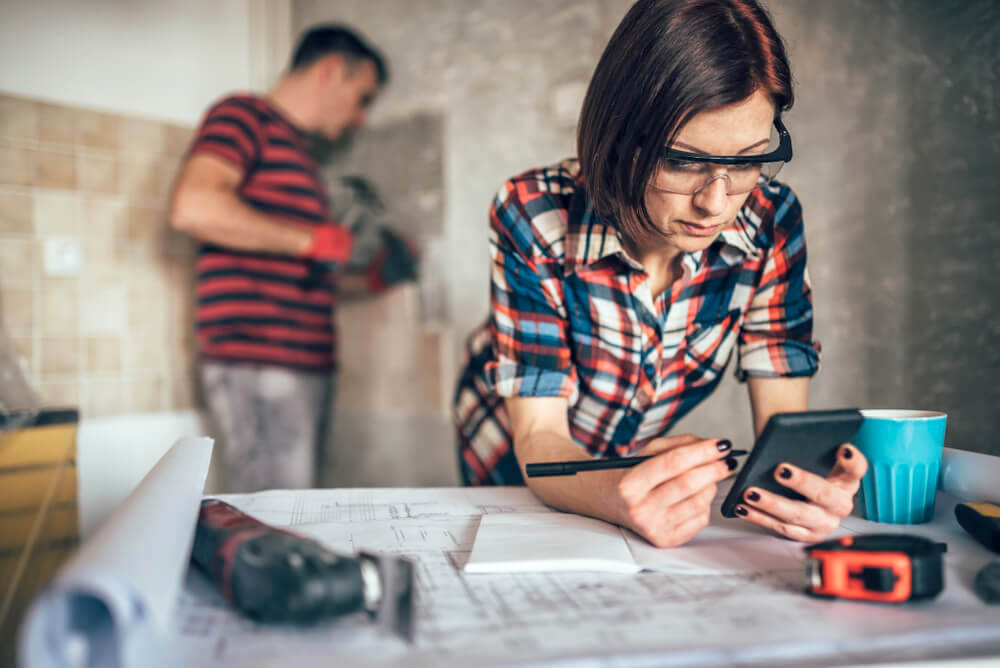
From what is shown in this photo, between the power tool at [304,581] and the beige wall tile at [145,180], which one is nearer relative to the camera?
the power tool at [304,581]

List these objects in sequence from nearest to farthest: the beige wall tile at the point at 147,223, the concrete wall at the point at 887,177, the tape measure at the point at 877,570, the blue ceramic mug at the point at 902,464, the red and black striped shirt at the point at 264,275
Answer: the tape measure at the point at 877,570, the blue ceramic mug at the point at 902,464, the concrete wall at the point at 887,177, the red and black striped shirt at the point at 264,275, the beige wall tile at the point at 147,223

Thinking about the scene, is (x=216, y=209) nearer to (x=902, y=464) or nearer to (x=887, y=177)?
(x=887, y=177)

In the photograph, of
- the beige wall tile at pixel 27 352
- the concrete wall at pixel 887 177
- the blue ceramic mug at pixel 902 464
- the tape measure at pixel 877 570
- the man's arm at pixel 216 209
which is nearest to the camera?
the tape measure at pixel 877 570

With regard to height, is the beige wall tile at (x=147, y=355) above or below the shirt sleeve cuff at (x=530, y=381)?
below

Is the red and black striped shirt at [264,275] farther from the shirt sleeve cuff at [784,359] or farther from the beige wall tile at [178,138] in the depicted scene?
the shirt sleeve cuff at [784,359]

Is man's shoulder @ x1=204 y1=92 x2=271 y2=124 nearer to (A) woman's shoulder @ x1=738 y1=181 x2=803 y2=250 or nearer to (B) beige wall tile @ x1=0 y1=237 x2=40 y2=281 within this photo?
(B) beige wall tile @ x1=0 y1=237 x2=40 y2=281

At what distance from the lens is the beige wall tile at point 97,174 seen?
242 cm

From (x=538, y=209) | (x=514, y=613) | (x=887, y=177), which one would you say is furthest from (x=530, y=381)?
(x=887, y=177)

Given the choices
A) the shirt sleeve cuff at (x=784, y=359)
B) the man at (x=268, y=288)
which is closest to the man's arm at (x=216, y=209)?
the man at (x=268, y=288)

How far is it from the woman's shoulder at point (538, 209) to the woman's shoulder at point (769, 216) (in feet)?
0.78

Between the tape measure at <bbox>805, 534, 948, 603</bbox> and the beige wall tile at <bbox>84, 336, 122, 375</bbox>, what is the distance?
255 cm

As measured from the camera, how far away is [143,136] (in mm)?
2541

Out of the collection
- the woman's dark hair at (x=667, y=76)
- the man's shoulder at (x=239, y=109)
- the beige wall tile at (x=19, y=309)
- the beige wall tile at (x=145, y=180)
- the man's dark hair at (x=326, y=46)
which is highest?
the man's dark hair at (x=326, y=46)

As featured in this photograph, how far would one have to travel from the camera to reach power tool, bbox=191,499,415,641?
461 mm
